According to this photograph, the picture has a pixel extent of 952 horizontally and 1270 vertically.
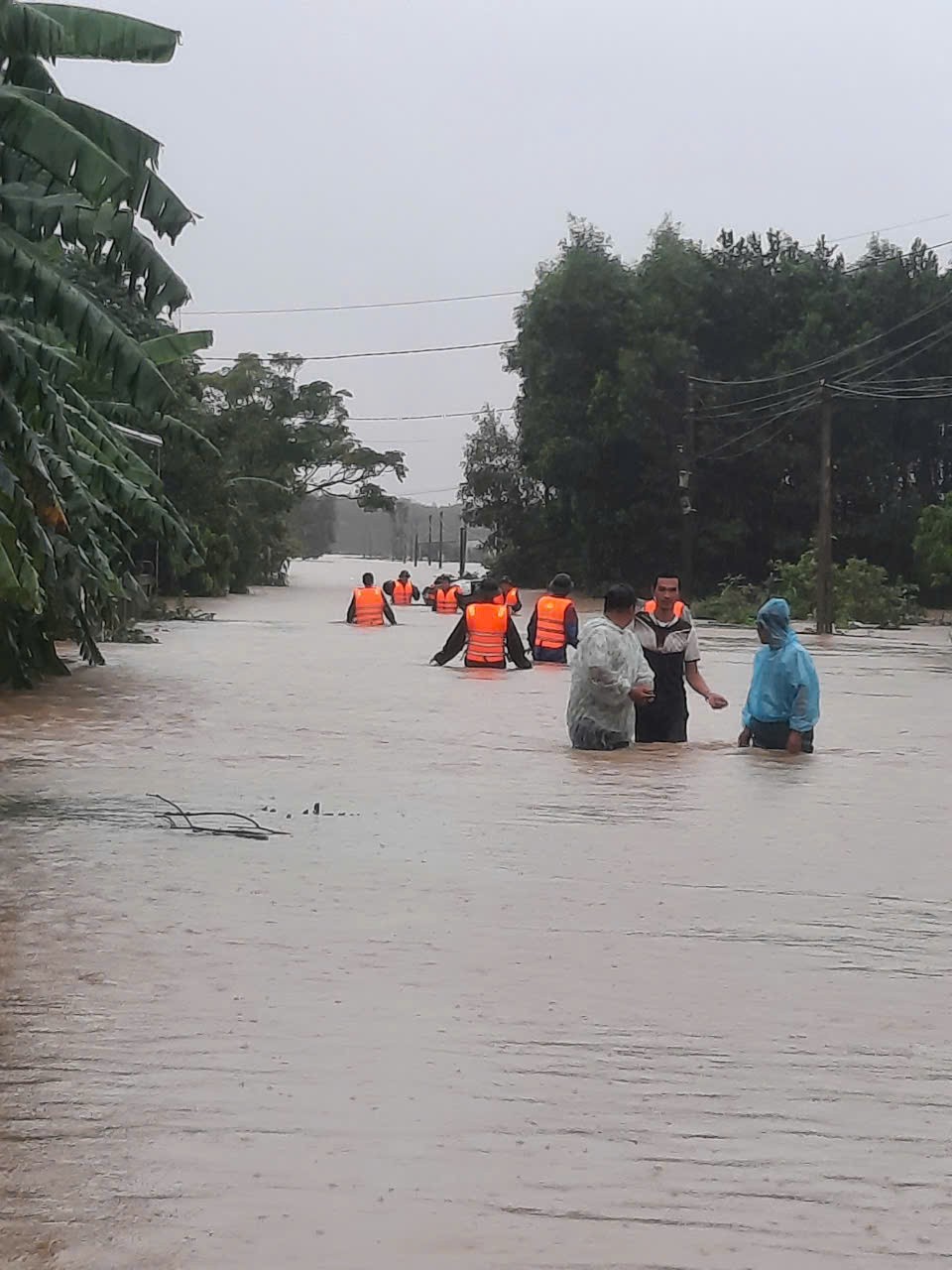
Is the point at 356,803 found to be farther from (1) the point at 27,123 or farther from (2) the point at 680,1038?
(2) the point at 680,1038

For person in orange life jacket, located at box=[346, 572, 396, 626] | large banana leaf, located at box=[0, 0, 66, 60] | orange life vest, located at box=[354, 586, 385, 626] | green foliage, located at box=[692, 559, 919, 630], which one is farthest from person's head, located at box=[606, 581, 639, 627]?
green foliage, located at box=[692, 559, 919, 630]

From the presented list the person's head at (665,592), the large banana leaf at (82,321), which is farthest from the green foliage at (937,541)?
the large banana leaf at (82,321)

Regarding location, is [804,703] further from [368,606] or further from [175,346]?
[368,606]

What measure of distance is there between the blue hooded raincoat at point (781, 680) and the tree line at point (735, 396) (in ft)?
145

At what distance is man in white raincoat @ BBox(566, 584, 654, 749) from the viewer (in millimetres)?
13578

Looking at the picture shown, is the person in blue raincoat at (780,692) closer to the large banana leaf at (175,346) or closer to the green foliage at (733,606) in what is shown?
the large banana leaf at (175,346)

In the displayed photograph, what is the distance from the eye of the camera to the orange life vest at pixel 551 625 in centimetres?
2503

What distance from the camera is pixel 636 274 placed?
64562mm

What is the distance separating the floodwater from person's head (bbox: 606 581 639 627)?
115 cm

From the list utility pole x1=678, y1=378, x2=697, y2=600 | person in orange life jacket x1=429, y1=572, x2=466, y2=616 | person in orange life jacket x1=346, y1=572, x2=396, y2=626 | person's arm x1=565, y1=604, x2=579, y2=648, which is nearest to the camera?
person's arm x1=565, y1=604, x2=579, y2=648

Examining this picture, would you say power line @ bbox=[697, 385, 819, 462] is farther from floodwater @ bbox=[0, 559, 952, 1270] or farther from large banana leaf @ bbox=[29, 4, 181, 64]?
large banana leaf @ bbox=[29, 4, 181, 64]

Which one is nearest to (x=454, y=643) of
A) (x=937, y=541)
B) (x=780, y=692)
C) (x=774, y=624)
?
(x=780, y=692)

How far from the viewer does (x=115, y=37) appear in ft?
37.6

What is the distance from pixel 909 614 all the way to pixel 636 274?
18.9 meters
